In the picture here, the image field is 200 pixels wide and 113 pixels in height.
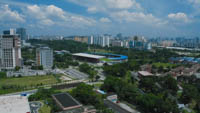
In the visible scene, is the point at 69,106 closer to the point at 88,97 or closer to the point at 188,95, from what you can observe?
the point at 88,97

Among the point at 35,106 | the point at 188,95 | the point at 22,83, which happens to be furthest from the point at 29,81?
the point at 188,95

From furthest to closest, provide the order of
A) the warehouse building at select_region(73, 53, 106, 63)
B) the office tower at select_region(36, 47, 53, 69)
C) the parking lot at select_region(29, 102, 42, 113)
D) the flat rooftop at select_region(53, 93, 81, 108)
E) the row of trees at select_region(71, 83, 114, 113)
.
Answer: the warehouse building at select_region(73, 53, 106, 63) < the office tower at select_region(36, 47, 53, 69) < the row of trees at select_region(71, 83, 114, 113) < the parking lot at select_region(29, 102, 42, 113) < the flat rooftop at select_region(53, 93, 81, 108)

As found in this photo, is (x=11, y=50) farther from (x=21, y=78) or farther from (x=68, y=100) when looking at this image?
(x=68, y=100)

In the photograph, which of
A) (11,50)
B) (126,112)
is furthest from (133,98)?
(11,50)

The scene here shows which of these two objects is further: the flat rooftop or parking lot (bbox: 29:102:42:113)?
parking lot (bbox: 29:102:42:113)

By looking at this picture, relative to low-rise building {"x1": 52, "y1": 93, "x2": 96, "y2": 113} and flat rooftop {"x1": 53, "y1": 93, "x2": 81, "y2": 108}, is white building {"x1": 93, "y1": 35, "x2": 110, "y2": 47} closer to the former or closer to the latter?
flat rooftop {"x1": 53, "y1": 93, "x2": 81, "y2": 108}

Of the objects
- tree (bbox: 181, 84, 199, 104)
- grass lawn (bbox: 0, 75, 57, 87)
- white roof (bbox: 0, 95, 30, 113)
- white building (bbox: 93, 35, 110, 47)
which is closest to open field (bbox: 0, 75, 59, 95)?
grass lawn (bbox: 0, 75, 57, 87)

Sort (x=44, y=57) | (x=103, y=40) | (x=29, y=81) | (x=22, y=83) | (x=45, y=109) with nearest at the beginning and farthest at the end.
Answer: (x=45, y=109)
(x=22, y=83)
(x=29, y=81)
(x=44, y=57)
(x=103, y=40)
